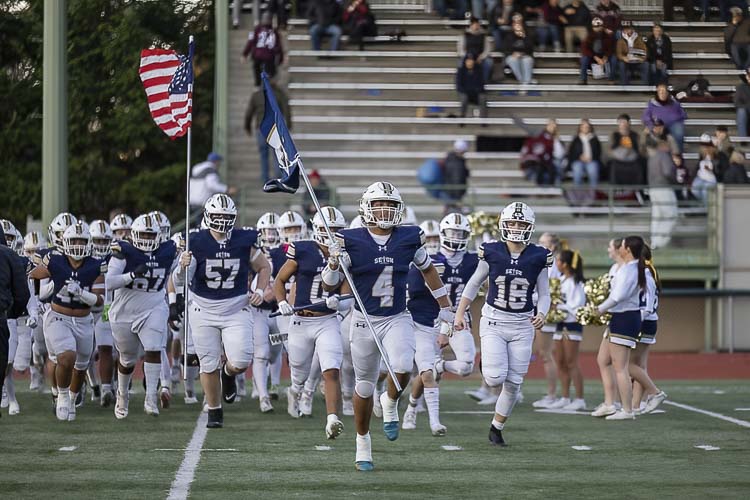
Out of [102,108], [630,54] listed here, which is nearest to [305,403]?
[630,54]

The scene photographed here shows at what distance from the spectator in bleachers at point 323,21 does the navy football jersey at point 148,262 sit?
13.7 m

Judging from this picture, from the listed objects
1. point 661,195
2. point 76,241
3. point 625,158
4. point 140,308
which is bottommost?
point 140,308

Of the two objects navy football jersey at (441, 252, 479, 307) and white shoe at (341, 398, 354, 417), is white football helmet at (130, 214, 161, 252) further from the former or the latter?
navy football jersey at (441, 252, 479, 307)

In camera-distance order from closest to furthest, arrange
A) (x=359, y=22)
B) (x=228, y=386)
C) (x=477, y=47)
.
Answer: (x=228, y=386), (x=477, y=47), (x=359, y=22)

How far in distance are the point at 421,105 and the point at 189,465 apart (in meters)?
16.9

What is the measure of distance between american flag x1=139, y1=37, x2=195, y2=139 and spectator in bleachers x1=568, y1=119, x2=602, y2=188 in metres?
10.0

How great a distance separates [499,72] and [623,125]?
4.60 meters

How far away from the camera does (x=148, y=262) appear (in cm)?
1377

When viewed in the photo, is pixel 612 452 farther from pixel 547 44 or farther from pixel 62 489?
pixel 547 44

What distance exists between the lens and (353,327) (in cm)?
1034

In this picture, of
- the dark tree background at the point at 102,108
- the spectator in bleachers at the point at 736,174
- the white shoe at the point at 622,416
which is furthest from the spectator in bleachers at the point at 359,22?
the white shoe at the point at 622,416

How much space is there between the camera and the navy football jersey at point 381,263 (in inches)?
401

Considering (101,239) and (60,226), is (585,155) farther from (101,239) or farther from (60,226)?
(60,226)

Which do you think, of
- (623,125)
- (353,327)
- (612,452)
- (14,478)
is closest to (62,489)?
(14,478)
